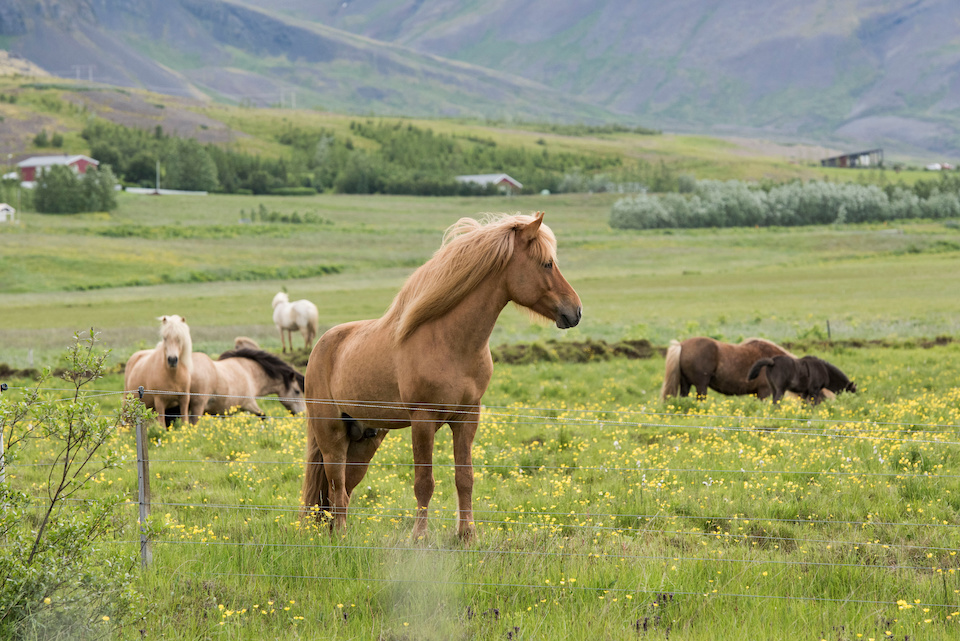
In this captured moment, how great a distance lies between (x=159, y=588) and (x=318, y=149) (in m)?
172

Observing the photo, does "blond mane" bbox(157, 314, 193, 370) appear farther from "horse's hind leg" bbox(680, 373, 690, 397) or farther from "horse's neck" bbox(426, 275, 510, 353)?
"horse's hind leg" bbox(680, 373, 690, 397)

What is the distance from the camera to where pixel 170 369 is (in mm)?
13328

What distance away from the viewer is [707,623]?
5.18 meters

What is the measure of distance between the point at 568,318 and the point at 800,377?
10.3m

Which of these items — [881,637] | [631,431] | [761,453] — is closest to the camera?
[881,637]

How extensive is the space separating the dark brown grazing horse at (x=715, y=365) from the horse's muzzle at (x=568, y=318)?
1000 centimetres

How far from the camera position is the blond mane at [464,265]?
20.5 feet

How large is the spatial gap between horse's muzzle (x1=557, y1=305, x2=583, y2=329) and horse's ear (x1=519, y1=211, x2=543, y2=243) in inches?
26.2

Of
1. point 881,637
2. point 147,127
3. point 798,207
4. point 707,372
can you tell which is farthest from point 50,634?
point 147,127

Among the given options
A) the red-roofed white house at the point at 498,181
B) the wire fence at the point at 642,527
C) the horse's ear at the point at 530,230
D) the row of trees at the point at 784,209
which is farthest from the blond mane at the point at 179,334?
the red-roofed white house at the point at 498,181

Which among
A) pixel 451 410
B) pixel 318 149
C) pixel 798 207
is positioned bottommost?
pixel 451 410

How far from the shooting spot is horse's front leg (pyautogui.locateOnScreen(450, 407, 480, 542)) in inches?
247

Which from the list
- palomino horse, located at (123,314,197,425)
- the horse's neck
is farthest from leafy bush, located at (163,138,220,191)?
the horse's neck

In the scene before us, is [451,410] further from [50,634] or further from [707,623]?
[50,634]
